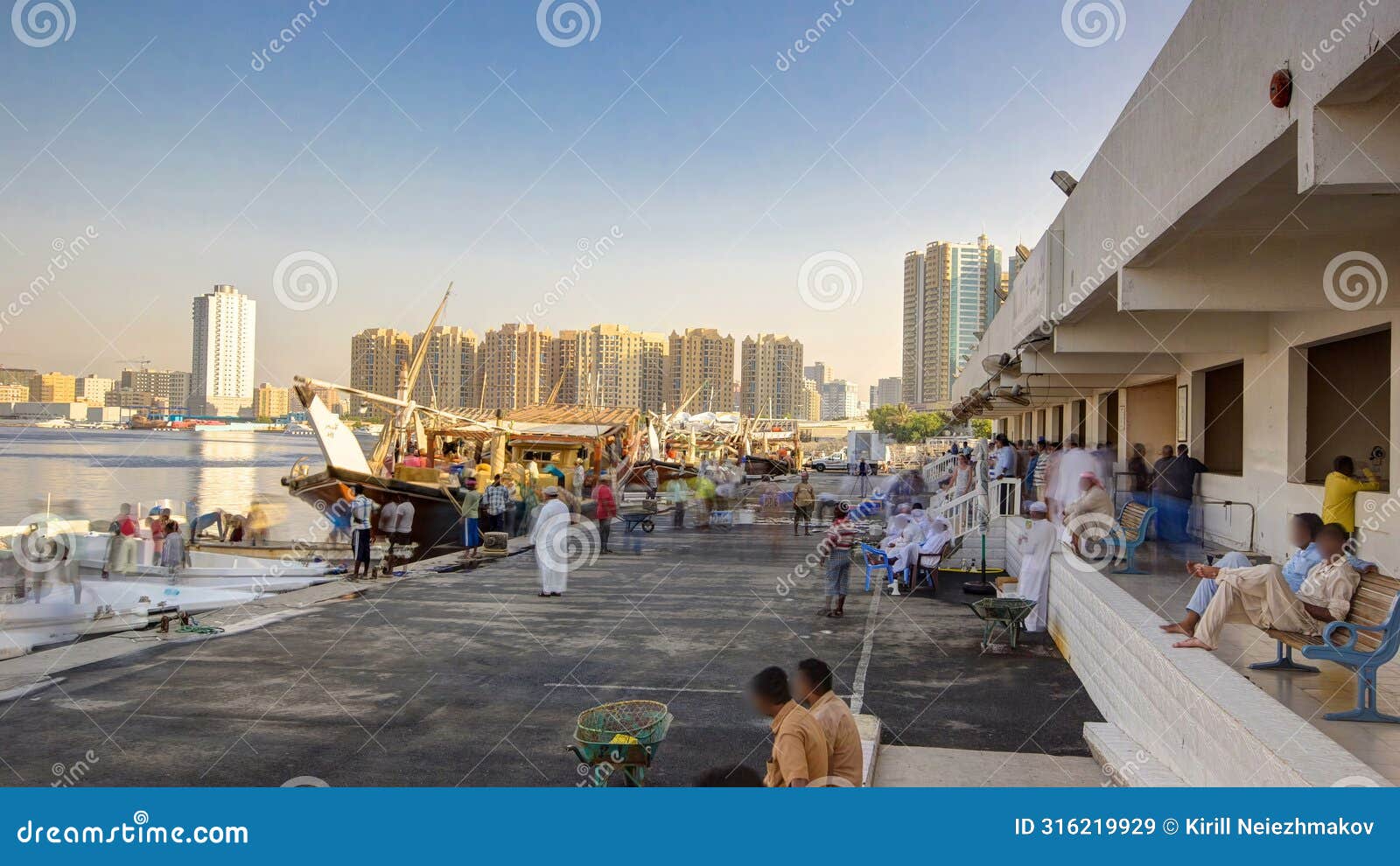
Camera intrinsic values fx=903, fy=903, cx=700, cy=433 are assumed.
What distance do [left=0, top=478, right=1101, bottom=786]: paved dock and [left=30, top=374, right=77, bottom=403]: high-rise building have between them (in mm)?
113618

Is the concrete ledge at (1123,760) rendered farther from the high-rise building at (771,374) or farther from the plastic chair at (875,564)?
the high-rise building at (771,374)

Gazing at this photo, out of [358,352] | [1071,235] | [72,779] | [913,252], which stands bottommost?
[72,779]

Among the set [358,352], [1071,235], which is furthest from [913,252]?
[1071,235]

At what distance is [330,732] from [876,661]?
497 centimetres

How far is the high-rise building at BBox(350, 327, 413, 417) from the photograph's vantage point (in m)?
86.1

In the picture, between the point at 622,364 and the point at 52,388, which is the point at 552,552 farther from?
the point at 52,388

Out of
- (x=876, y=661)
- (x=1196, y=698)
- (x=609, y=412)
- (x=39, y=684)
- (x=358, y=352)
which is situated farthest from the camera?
(x=358, y=352)

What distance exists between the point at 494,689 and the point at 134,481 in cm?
8853

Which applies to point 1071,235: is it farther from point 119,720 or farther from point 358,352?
point 358,352

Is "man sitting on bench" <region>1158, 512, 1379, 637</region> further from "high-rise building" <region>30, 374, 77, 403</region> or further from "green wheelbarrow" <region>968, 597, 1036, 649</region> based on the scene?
"high-rise building" <region>30, 374, 77, 403</region>

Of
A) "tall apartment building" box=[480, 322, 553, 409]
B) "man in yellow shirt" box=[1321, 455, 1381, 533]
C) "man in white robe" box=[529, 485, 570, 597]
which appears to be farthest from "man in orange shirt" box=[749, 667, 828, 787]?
"tall apartment building" box=[480, 322, 553, 409]

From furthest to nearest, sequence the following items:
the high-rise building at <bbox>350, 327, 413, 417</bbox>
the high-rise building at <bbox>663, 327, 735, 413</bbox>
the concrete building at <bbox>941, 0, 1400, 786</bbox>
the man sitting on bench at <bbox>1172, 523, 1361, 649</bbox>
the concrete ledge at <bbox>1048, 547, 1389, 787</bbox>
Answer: the high-rise building at <bbox>663, 327, 735, 413</bbox>, the high-rise building at <bbox>350, 327, 413, 417</bbox>, the man sitting on bench at <bbox>1172, 523, 1361, 649</bbox>, the concrete building at <bbox>941, 0, 1400, 786</bbox>, the concrete ledge at <bbox>1048, 547, 1389, 787</bbox>

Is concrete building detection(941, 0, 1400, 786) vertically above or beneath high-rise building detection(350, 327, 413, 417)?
beneath

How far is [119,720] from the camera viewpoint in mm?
6723
